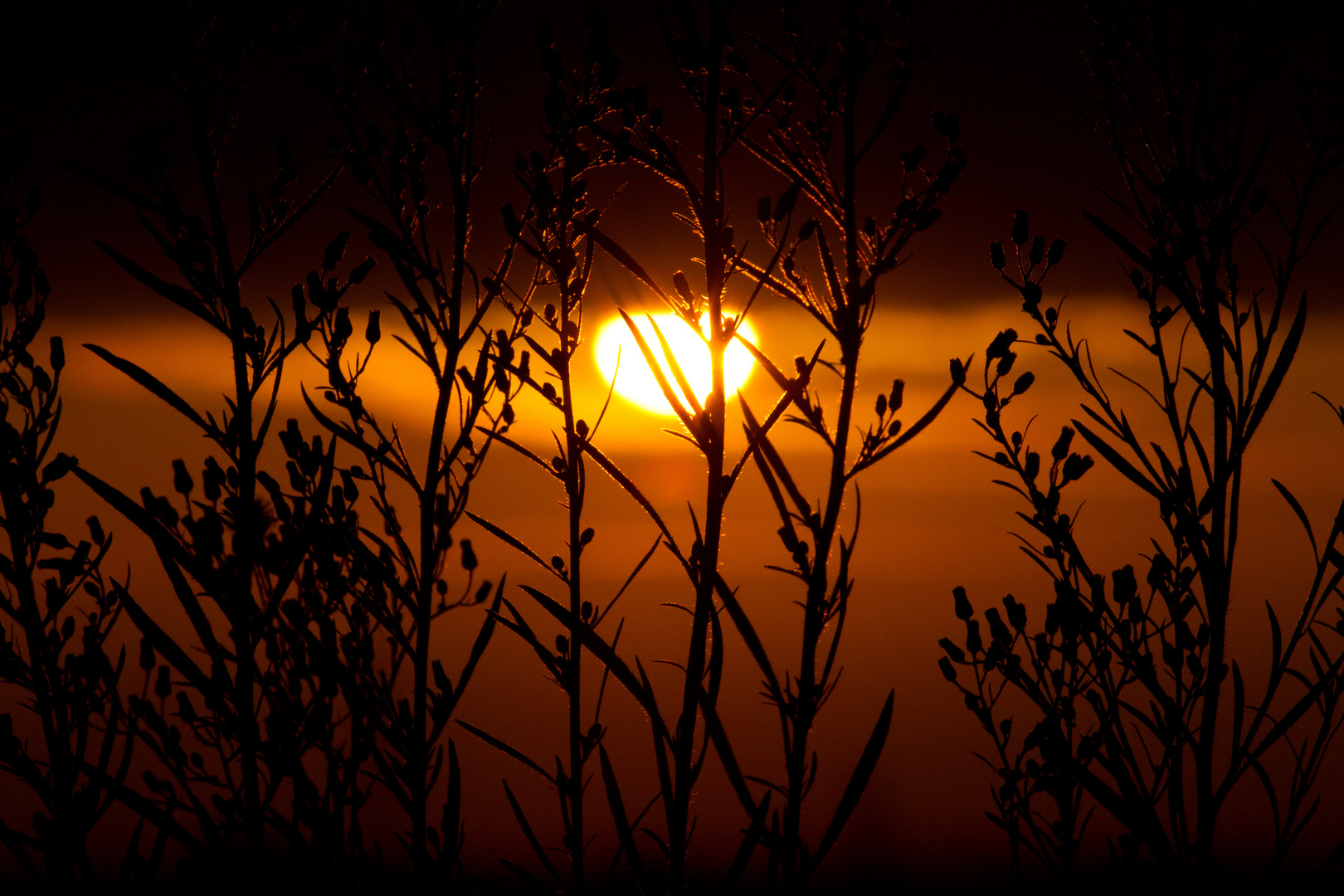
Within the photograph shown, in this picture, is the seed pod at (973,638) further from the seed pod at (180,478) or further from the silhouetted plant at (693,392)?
the seed pod at (180,478)

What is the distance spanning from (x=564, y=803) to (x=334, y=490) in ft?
3.68

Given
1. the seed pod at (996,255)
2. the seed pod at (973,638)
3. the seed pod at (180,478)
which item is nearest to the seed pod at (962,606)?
the seed pod at (973,638)

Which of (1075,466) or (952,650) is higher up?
(1075,466)

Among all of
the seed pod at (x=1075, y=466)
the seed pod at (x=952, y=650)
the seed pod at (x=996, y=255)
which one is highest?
the seed pod at (x=996, y=255)

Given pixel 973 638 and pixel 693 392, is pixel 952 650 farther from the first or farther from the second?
pixel 693 392

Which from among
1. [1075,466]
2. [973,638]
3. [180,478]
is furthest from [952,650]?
[180,478]

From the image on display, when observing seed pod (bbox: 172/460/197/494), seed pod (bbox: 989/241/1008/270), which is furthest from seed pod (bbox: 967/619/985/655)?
seed pod (bbox: 172/460/197/494)

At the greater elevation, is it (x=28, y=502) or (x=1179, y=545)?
(x=1179, y=545)

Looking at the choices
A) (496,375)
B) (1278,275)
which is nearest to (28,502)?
(496,375)

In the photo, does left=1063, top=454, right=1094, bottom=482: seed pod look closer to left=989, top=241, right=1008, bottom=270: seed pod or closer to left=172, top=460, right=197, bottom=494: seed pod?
left=989, top=241, right=1008, bottom=270: seed pod

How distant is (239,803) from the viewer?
7.79 feet

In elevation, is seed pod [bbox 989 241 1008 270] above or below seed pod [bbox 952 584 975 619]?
above

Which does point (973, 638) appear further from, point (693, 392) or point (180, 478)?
point (180, 478)

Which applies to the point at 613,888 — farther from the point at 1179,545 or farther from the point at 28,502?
the point at 28,502
